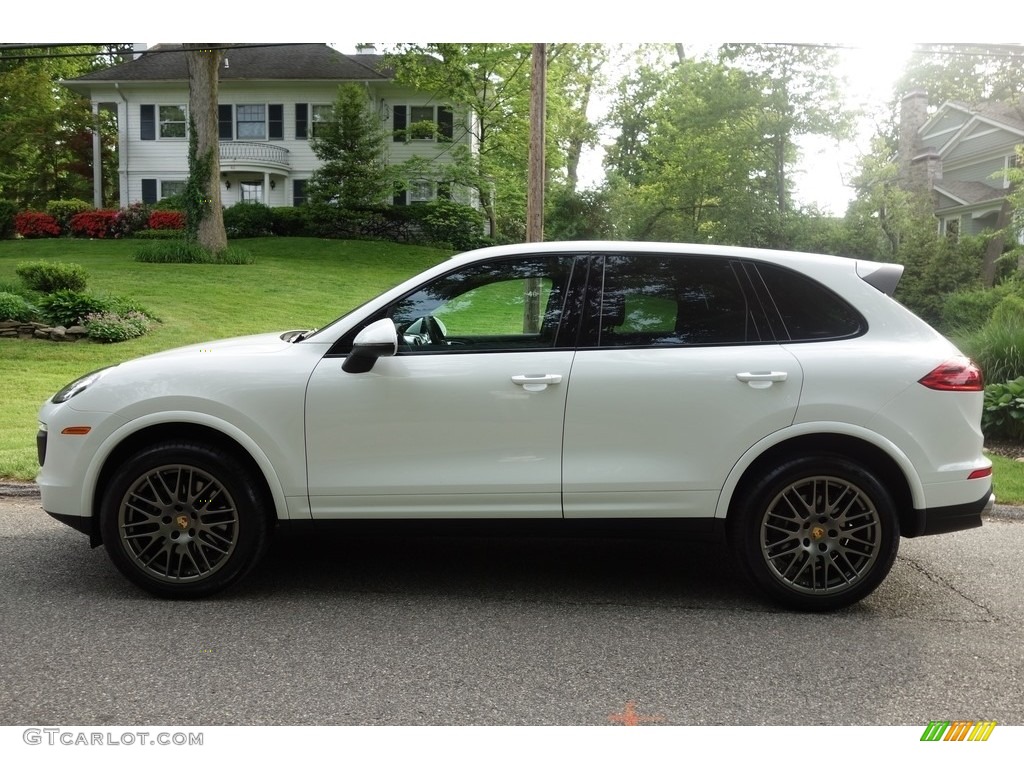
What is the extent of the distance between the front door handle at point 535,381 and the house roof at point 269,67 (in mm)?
31799

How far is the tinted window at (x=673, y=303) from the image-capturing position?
455cm

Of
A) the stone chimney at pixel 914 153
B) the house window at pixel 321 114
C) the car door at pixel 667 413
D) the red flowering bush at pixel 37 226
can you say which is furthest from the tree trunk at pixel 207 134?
the car door at pixel 667 413

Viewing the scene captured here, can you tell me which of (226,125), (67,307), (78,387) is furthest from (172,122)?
(78,387)

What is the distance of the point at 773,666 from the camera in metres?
3.87

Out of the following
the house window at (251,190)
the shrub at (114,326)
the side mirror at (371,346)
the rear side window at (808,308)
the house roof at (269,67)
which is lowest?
the shrub at (114,326)

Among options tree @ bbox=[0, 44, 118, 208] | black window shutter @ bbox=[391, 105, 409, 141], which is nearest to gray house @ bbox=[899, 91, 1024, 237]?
black window shutter @ bbox=[391, 105, 409, 141]

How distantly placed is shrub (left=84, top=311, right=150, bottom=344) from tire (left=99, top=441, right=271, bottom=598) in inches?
429

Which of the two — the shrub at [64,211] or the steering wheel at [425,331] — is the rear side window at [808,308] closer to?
the steering wheel at [425,331]

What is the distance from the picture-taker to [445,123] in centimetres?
3491

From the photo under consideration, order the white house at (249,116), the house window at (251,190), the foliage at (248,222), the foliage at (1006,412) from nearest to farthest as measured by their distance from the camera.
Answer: the foliage at (1006,412)
the foliage at (248,222)
the white house at (249,116)
the house window at (251,190)

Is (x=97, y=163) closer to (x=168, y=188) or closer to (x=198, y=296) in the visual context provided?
(x=168, y=188)

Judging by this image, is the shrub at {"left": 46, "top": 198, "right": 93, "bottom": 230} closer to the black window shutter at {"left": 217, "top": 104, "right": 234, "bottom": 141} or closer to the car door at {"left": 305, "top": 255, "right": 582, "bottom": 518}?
the black window shutter at {"left": 217, "top": 104, "right": 234, "bottom": 141}

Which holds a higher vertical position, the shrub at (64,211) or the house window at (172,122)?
the house window at (172,122)

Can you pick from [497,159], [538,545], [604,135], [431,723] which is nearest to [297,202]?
[497,159]
